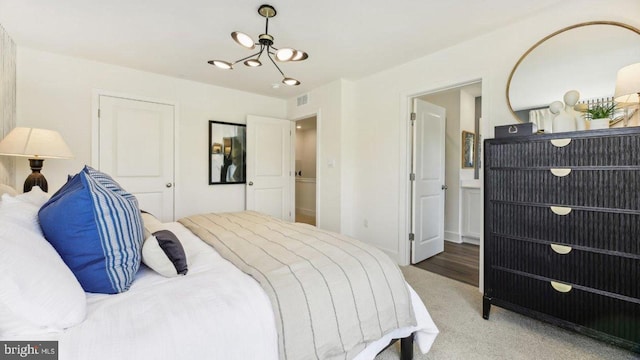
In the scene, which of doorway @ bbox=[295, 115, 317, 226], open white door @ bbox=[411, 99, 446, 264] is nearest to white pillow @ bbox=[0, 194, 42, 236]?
open white door @ bbox=[411, 99, 446, 264]

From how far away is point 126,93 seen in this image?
339cm

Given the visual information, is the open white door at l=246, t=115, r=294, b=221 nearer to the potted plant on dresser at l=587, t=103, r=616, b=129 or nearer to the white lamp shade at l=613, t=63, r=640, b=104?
the potted plant on dresser at l=587, t=103, r=616, b=129

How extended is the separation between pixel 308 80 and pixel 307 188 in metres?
3.53

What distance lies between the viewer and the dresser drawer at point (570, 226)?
1.52 m

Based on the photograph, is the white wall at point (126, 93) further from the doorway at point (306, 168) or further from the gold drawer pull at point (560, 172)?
the gold drawer pull at point (560, 172)

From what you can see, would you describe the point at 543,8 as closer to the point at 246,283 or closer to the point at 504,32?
the point at 504,32

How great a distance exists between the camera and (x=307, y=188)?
6.95m

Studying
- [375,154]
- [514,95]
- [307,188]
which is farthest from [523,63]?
[307,188]

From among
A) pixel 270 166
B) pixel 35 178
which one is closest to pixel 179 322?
pixel 35 178

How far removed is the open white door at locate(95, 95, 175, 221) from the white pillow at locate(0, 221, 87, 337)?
283cm

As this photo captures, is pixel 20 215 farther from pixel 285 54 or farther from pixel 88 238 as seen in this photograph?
pixel 285 54

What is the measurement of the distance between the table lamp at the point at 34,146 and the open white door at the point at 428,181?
142 inches

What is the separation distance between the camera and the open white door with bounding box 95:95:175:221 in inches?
130

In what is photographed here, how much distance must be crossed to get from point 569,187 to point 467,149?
2.72 meters
